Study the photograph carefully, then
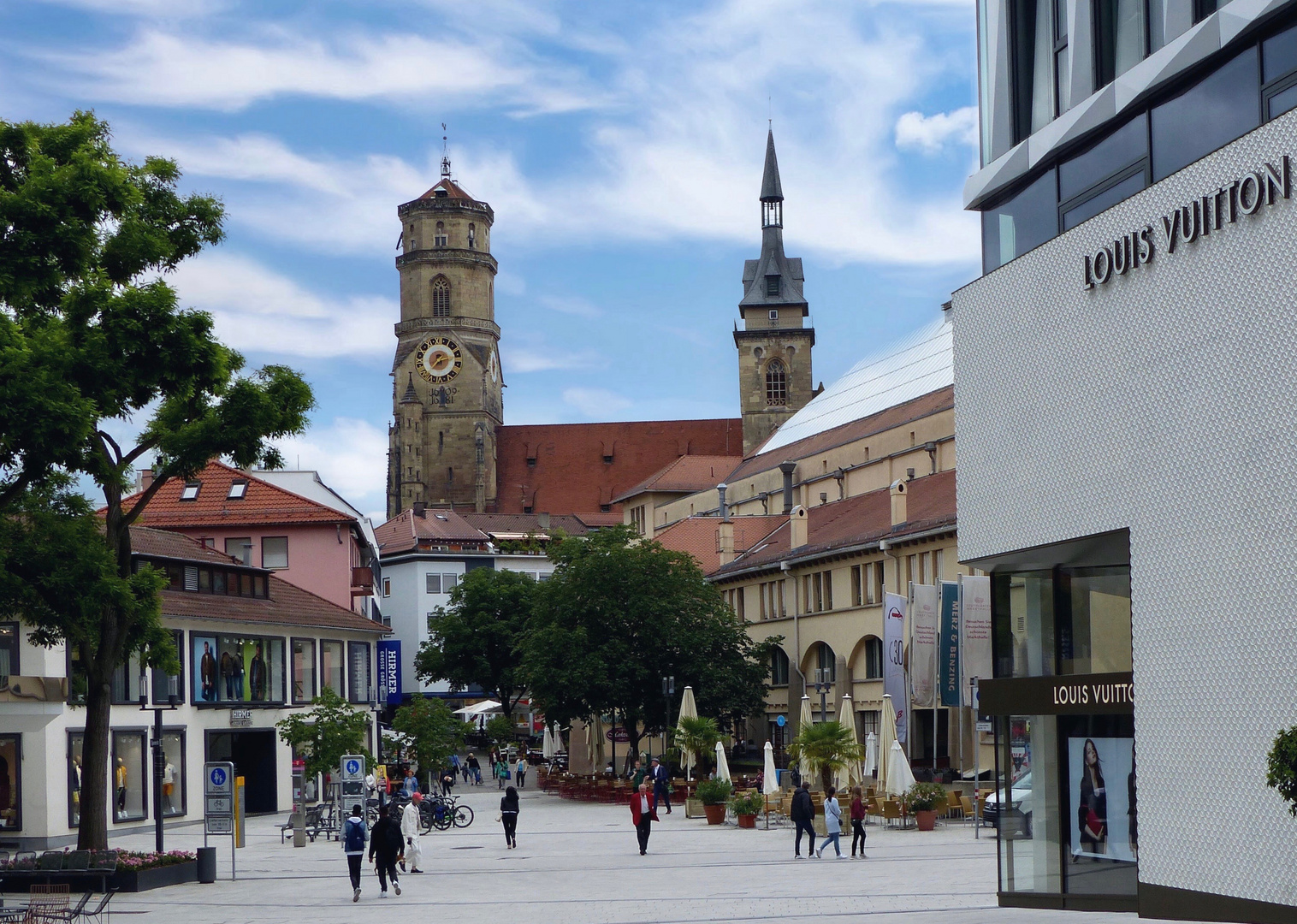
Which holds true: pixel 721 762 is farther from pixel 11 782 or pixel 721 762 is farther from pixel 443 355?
pixel 443 355

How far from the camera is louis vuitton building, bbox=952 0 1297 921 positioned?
14383mm

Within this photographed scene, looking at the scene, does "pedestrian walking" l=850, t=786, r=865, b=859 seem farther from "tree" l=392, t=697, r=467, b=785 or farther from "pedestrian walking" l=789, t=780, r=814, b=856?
"tree" l=392, t=697, r=467, b=785

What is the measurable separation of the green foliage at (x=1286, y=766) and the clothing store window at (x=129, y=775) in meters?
33.5

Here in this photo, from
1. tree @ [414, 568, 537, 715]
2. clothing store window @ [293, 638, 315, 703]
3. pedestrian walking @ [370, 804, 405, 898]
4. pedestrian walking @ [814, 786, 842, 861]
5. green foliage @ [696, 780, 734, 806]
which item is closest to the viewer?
pedestrian walking @ [370, 804, 405, 898]

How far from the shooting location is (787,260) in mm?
136375

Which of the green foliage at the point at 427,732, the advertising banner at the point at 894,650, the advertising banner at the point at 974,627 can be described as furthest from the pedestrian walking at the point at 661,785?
the advertising banner at the point at 974,627

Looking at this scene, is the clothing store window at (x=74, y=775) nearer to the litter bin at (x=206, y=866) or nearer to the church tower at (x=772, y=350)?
the litter bin at (x=206, y=866)

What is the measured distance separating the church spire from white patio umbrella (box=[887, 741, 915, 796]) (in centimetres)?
10453

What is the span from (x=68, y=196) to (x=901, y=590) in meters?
40.8

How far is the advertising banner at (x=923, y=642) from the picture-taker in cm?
4075

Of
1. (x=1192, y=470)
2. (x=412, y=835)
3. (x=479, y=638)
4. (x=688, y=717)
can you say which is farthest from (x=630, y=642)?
(x=1192, y=470)

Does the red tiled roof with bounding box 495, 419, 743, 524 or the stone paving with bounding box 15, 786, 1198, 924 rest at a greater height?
the red tiled roof with bounding box 495, 419, 743, 524

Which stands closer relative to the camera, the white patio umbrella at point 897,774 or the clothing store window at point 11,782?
the white patio umbrella at point 897,774

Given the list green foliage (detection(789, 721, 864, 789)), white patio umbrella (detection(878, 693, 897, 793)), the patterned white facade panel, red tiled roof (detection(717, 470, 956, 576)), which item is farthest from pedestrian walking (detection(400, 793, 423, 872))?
red tiled roof (detection(717, 470, 956, 576))
